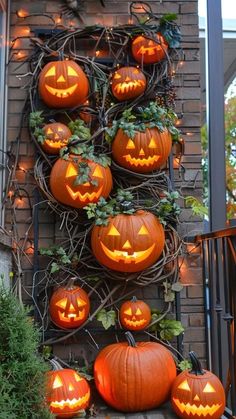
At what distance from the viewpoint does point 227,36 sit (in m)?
3.86

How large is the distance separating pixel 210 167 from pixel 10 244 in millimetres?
1681

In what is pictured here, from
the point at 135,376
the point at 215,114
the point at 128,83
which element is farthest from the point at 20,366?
the point at 215,114

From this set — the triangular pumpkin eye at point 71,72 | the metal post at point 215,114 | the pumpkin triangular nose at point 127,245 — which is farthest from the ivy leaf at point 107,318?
the triangular pumpkin eye at point 71,72

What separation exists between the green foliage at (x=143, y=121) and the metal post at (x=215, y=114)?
0.73m

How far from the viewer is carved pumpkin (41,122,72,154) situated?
9.34 feet

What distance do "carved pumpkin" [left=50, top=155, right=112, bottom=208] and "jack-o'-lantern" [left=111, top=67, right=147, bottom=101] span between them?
556 mm

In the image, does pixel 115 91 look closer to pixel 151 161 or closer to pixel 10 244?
pixel 151 161

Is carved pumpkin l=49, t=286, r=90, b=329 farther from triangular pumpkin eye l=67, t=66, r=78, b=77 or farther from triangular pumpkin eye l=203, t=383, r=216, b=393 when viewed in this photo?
triangular pumpkin eye l=67, t=66, r=78, b=77

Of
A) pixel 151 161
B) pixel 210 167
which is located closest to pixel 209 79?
pixel 210 167

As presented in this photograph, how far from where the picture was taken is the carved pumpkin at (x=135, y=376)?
2.38 m

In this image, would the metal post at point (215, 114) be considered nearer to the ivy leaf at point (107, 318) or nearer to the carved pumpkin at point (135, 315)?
the carved pumpkin at point (135, 315)

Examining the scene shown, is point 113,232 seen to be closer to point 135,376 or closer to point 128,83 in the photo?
point 135,376

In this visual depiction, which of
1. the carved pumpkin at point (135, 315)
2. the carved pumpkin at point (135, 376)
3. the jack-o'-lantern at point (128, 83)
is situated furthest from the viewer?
the jack-o'-lantern at point (128, 83)

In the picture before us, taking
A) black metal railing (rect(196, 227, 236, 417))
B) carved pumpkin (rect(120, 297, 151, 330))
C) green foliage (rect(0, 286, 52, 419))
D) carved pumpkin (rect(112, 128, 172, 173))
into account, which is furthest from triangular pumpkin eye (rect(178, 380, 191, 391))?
carved pumpkin (rect(112, 128, 172, 173))
